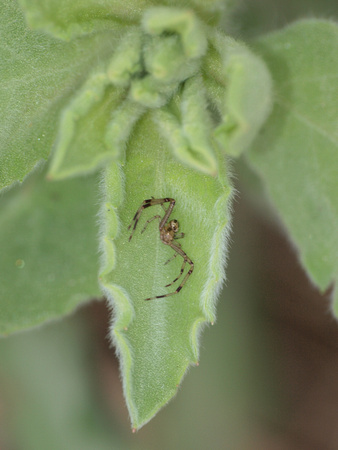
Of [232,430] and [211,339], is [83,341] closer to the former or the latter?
[211,339]

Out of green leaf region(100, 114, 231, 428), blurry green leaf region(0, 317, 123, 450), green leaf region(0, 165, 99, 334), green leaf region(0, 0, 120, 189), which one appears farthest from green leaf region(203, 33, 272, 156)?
blurry green leaf region(0, 317, 123, 450)

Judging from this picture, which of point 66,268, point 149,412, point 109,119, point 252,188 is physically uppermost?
point 109,119

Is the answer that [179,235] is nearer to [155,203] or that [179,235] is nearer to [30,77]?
[155,203]

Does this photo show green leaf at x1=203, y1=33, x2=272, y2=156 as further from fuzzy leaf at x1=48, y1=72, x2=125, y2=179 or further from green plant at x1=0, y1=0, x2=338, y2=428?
fuzzy leaf at x1=48, y1=72, x2=125, y2=179

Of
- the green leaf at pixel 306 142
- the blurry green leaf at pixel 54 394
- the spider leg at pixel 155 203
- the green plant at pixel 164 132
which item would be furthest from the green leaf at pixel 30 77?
the blurry green leaf at pixel 54 394

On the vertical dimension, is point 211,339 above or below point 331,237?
below

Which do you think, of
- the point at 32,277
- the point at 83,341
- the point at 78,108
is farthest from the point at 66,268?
the point at 78,108
